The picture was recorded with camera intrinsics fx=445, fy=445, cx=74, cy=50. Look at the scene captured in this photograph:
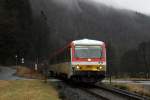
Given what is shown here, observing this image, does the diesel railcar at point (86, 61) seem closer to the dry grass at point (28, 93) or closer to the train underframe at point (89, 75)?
the train underframe at point (89, 75)

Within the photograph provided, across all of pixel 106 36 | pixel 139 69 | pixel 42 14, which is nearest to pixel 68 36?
pixel 106 36

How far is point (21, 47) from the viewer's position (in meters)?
97.0

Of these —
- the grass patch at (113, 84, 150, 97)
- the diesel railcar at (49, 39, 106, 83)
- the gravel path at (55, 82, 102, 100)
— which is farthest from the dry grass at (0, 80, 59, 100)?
the grass patch at (113, 84, 150, 97)

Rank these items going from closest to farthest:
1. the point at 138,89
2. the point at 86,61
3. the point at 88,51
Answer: the point at 138,89, the point at 86,61, the point at 88,51

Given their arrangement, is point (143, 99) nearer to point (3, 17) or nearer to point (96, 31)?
point (3, 17)

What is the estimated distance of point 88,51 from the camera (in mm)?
32750

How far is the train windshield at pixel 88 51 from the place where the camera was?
107ft

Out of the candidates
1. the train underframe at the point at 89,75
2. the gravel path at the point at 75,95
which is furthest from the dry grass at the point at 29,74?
the gravel path at the point at 75,95

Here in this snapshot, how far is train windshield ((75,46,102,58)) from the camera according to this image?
107ft

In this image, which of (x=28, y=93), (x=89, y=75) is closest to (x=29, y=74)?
(x=89, y=75)

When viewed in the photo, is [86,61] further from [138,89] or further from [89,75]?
[138,89]

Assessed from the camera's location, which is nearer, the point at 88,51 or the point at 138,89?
the point at 138,89

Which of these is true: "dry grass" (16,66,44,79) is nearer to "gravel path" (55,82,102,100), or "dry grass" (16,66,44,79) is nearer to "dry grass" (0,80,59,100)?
"dry grass" (0,80,59,100)

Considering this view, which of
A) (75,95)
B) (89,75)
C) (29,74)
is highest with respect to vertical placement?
(29,74)
